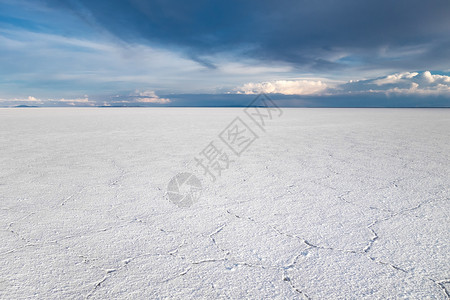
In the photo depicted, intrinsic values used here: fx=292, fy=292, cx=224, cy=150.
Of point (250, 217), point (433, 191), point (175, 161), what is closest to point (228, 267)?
point (250, 217)

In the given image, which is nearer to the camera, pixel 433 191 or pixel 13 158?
pixel 433 191

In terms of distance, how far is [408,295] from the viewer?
1.26 metres

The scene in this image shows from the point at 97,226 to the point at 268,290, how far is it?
4.06 feet

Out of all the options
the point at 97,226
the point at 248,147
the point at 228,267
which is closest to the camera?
the point at 228,267

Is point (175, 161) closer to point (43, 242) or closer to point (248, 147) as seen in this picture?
point (248, 147)

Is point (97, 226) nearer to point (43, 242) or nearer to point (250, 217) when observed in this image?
point (43, 242)

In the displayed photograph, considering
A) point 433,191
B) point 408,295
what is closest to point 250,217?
point 408,295

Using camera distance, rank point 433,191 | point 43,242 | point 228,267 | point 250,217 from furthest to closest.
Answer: point 433,191 < point 250,217 < point 43,242 < point 228,267

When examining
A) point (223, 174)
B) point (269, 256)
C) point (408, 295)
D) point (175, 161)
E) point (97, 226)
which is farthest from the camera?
point (175, 161)

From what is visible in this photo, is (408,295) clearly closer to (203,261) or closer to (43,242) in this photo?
(203,261)

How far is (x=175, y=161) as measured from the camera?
4000mm

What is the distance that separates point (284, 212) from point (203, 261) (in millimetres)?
865

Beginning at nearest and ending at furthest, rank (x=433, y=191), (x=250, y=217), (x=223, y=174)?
(x=250, y=217) < (x=433, y=191) < (x=223, y=174)

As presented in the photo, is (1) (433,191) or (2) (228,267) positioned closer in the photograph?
(2) (228,267)
